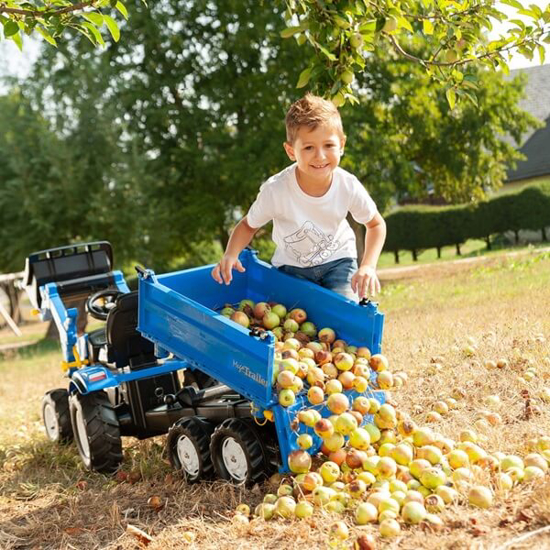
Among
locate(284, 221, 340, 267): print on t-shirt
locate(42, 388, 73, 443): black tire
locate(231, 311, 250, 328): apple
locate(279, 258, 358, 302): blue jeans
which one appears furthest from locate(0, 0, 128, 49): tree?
locate(42, 388, 73, 443): black tire

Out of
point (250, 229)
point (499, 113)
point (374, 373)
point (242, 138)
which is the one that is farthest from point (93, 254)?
point (499, 113)

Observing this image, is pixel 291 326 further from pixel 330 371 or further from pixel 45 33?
pixel 45 33

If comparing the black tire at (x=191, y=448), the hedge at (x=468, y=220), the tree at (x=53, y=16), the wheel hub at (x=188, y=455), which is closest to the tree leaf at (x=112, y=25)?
the tree at (x=53, y=16)

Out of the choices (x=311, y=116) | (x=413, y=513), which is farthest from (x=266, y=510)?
(x=311, y=116)

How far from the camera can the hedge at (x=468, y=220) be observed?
27.5 meters

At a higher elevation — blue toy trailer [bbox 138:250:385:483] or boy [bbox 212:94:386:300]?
boy [bbox 212:94:386:300]

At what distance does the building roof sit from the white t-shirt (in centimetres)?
3082

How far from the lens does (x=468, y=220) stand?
92.2 feet

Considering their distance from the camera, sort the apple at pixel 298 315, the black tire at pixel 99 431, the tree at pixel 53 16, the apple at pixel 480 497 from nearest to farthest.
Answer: the apple at pixel 480 497, the tree at pixel 53 16, the apple at pixel 298 315, the black tire at pixel 99 431

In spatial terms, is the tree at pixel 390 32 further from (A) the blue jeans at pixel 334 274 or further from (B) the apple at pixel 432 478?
(B) the apple at pixel 432 478

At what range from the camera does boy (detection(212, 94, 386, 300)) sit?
4.52m

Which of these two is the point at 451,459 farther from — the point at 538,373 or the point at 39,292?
the point at 39,292

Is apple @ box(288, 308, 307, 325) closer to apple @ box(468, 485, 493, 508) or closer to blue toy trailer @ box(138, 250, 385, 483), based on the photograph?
blue toy trailer @ box(138, 250, 385, 483)

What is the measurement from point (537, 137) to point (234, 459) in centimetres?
3641
